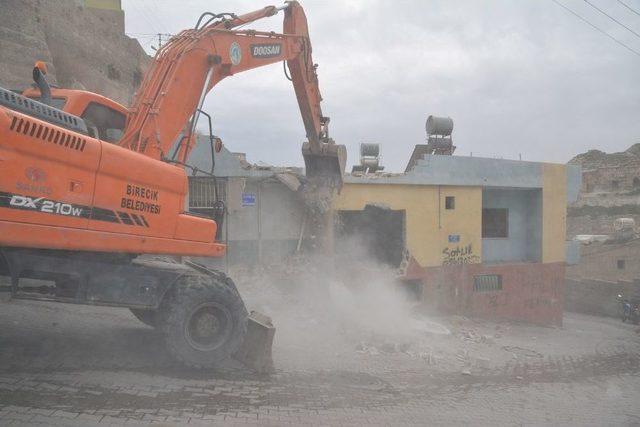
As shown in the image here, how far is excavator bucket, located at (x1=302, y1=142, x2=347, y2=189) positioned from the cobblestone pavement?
14.5ft

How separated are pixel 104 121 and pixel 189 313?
2.56 metres

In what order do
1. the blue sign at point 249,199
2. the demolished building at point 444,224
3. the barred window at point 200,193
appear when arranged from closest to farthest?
the barred window at point 200,193, the blue sign at point 249,199, the demolished building at point 444,224

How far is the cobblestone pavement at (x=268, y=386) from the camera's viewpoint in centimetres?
504

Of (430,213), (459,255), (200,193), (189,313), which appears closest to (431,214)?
(430,213)

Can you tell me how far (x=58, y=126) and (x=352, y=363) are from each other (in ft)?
17.7

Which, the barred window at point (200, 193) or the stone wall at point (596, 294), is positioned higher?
the barred window at point (200, 193)

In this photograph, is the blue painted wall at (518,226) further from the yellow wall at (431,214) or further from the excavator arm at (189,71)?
the excavator arm at (189,71)

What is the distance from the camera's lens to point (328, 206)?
42.8 feet

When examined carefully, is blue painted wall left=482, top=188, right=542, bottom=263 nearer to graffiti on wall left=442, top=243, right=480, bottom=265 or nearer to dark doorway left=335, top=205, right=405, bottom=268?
graffiti on wall left=442, top=243, right=480, bottom=265

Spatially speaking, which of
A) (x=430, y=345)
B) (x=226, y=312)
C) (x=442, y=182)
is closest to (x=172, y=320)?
(x=226, y=312)

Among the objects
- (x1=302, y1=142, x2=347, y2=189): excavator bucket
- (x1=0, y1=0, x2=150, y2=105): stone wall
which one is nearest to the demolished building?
(x1=302, y1=142, x2=347, y2=189): excavator bucket

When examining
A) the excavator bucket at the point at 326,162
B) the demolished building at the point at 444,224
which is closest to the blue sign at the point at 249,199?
the demolished building at the point at 444,224

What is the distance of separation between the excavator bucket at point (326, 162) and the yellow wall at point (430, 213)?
1.45m

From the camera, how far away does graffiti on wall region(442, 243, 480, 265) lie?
1616 cm
